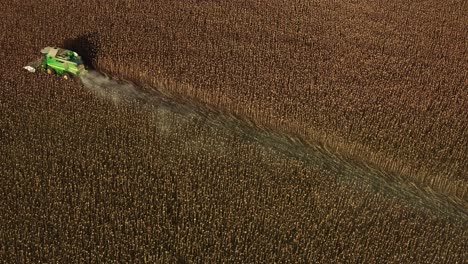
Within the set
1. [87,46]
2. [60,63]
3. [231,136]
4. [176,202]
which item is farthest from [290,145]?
[87,46]

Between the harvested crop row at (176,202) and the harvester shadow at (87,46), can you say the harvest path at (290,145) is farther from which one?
the harvester shadow at (87,46)

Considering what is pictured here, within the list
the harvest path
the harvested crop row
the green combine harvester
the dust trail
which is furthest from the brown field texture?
the green combine harvester

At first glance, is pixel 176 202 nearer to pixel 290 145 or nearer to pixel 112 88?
pixel 290 145

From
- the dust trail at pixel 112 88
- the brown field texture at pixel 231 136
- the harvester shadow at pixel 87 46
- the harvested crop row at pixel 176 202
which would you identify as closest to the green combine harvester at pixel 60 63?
the dust trail at pixel 112 88

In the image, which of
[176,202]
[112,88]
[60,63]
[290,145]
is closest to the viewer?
[176,202]

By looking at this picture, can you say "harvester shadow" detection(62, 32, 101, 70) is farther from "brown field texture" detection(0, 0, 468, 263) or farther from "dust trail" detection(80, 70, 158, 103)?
"dust trail" detection(80, 70, 158, 103)

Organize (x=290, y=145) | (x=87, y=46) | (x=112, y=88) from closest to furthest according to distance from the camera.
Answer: (x=290, y=145) < (x=112, y=88) < (x=87, y=46)

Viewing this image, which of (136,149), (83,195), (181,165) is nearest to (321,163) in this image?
(181,165)
